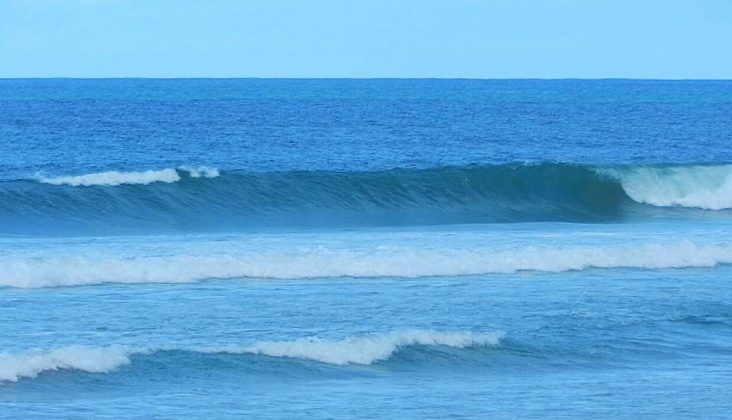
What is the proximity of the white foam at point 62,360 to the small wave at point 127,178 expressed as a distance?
1444 centimetres

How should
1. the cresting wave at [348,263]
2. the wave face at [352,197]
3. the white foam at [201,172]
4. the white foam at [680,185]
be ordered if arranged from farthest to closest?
the white foam at [680,185]
the white foam at [201,172]
the wave face at [352,197]
the cresting wave at [348,263]

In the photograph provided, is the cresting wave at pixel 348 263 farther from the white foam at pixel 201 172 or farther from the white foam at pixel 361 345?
the white foam at pixel 201 172

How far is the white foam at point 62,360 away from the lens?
35.6 ft

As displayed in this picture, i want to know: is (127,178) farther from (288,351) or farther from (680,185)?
(288,351)

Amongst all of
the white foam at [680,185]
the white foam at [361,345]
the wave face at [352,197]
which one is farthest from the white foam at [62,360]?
the white foam at [680,185]

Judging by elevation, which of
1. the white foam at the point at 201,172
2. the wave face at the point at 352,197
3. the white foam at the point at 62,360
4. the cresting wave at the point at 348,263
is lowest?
the white foam at the point at 62,360

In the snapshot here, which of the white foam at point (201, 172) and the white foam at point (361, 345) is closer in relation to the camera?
the white foam at point (361, 345)

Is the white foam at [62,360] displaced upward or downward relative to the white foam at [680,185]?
downward

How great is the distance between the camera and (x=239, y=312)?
44.7ft

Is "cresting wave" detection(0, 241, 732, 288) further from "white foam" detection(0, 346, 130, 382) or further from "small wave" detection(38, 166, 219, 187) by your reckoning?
"small wave" detection(38, 166, 219, 187)

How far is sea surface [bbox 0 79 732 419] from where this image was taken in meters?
10.7

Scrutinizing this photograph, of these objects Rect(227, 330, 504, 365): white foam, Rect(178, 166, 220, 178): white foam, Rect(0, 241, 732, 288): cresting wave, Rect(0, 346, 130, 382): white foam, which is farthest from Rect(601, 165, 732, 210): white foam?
Rect(0, 346, 130, 382): white foam

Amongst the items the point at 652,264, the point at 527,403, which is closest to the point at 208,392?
the point at 527,403

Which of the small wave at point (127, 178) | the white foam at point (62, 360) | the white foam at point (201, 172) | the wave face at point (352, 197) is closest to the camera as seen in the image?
the white foam at point (62, 360)
